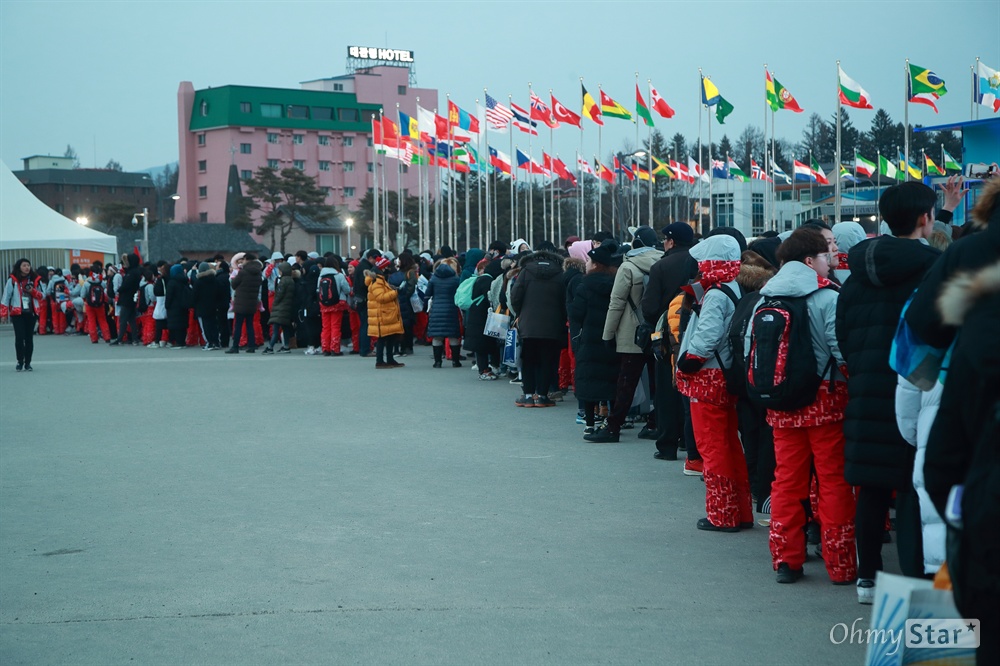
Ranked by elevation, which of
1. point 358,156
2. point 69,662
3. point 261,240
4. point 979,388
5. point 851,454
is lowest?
point 69,662

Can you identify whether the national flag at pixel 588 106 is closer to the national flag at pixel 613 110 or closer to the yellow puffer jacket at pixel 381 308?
the national flag at pixel 613 110

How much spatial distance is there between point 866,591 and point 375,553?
2713 millimetres

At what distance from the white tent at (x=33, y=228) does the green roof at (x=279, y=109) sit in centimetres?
6115

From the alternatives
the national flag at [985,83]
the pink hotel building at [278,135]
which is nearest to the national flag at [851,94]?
the national flag at [985,83]

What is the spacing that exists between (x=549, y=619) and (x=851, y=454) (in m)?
1.61

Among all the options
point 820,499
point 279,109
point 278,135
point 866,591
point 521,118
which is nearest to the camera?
point 866,591

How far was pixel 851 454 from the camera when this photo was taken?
495cm

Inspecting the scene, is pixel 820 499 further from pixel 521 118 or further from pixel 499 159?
pixel 499 159

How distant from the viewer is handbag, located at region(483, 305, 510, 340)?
14.7 meters

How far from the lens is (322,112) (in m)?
103

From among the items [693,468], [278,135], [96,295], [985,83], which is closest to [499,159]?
[985,83]

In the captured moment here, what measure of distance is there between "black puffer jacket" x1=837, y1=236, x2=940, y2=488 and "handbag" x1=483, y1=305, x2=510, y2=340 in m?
9.84

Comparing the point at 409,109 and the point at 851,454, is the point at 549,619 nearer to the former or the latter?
the point at 851,454

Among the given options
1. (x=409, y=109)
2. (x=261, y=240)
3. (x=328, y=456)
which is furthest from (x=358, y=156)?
(x=328, y=456)
